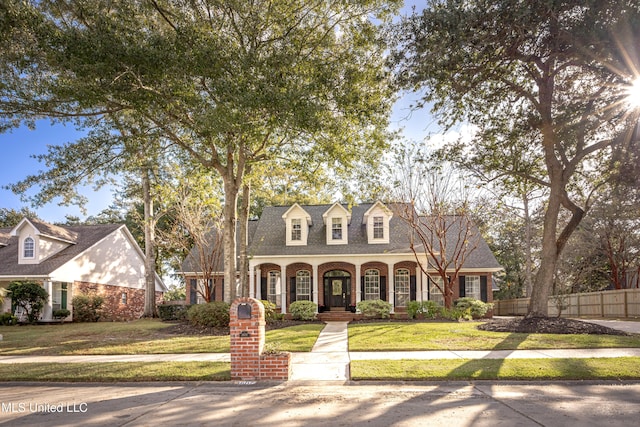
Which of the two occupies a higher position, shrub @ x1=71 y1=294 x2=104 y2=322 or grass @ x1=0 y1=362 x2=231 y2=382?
grass @ x1=0 y1=362 x2=231 y2=382

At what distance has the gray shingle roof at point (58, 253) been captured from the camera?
25.0 meters

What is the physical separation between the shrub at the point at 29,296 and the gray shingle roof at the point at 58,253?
115cm

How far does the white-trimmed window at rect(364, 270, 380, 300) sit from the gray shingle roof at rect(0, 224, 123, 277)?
16.3 metres

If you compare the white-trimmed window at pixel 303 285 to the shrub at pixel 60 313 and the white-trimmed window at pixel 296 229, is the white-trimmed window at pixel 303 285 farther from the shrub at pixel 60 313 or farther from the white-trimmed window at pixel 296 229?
the shrub at pixel 60 313

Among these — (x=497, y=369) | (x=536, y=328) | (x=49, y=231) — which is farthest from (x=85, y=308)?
(x=497, y=369)

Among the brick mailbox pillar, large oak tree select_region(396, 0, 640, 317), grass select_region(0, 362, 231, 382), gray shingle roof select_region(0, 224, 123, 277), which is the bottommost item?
grass select_region(0, 362, 231, 382)

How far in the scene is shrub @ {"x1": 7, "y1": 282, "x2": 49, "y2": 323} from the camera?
2314 cm

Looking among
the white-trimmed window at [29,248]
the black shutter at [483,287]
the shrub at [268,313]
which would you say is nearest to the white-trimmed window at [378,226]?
the black shutter at [483,287]

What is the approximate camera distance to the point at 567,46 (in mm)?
13320

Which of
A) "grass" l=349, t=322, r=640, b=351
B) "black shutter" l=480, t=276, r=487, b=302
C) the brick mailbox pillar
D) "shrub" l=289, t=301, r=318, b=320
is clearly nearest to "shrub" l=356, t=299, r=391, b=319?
"shrub" l=289, t=301, r=318, b=320

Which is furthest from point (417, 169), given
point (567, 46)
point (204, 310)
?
point (204, 310)

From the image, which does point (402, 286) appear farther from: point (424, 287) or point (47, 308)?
point (47, 308)

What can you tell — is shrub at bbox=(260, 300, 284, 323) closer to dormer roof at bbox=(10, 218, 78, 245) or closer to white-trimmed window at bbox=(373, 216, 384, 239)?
white-trimmed window at bbox=(373, 216, 384, 239)

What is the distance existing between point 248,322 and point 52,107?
10716 mm
